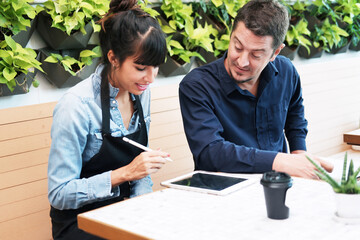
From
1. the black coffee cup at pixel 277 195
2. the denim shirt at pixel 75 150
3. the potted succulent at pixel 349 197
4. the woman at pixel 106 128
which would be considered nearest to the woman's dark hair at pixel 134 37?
the woman at pixel 106 128

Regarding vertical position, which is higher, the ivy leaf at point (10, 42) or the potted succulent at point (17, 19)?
the potted succulent at point (17, 19)

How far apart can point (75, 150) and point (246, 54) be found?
0.90 meters

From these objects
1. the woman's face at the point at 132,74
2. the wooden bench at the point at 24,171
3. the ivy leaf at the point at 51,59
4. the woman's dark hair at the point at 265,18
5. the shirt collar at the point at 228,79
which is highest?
the woman's dark hair at the point at 265,18

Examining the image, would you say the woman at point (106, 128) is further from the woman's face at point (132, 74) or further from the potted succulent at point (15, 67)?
the potted succulent at point (15, 67)

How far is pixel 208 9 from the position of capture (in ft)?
11.6

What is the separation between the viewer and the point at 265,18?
2340 millimetres

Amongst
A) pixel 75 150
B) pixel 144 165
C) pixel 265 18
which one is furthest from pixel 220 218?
pixel 265 18

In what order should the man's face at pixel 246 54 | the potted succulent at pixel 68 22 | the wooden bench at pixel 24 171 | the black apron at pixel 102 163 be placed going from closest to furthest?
the black apron at pixel 102 163
the man's face at pixel 246 54
the wooden bench at pixel 24 171
the potted succulent at pixel 68 22

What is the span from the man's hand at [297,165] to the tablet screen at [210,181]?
0.21m

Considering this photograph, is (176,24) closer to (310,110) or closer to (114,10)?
(114,10)

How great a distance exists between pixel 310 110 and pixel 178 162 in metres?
1.51

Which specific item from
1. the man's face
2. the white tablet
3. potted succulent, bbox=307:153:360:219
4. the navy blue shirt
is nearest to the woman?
the white tablet

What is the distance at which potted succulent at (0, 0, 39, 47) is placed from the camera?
2488 millimetres

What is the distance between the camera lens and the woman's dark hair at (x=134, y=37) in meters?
2.12
